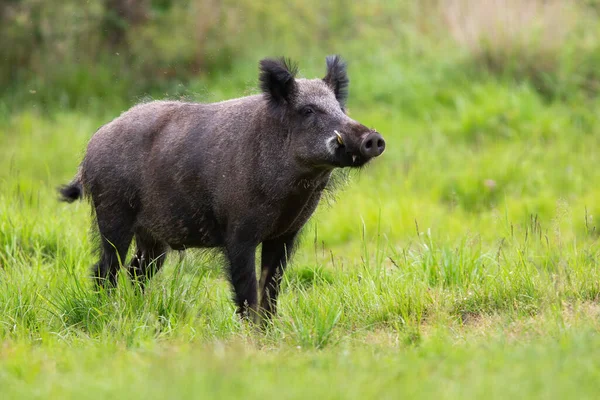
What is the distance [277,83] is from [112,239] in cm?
168

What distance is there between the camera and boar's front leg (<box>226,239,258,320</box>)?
19.6 feet

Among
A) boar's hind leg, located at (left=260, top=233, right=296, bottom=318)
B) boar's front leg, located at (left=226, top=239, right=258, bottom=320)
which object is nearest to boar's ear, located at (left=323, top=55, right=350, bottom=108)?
boar's hind leg, located at (left=260, top=233, right=296, bottom=318)

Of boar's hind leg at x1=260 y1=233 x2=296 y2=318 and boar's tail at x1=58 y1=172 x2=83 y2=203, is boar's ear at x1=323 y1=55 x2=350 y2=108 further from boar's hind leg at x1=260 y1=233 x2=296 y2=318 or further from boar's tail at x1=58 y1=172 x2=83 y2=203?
boar's tail at x1=58 y1=172 x2=83 y2=203

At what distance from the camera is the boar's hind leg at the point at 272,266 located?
6.23 m

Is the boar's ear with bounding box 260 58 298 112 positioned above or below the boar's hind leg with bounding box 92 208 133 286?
above

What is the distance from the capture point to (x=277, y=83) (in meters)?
6.10

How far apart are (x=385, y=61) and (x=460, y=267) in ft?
23.9

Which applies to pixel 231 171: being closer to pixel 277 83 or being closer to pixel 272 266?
pixel 277 83

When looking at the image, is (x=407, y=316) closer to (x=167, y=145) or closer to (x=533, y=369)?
(x=533, y=369)

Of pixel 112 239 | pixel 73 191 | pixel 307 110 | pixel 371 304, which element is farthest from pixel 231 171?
pixel 73 191

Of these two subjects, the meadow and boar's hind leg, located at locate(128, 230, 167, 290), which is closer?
the meadow

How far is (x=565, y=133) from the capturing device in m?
10.7

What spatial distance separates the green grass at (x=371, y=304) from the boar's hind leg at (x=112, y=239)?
0.18 m

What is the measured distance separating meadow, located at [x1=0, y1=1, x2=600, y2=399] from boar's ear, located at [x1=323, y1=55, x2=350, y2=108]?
60 cm
